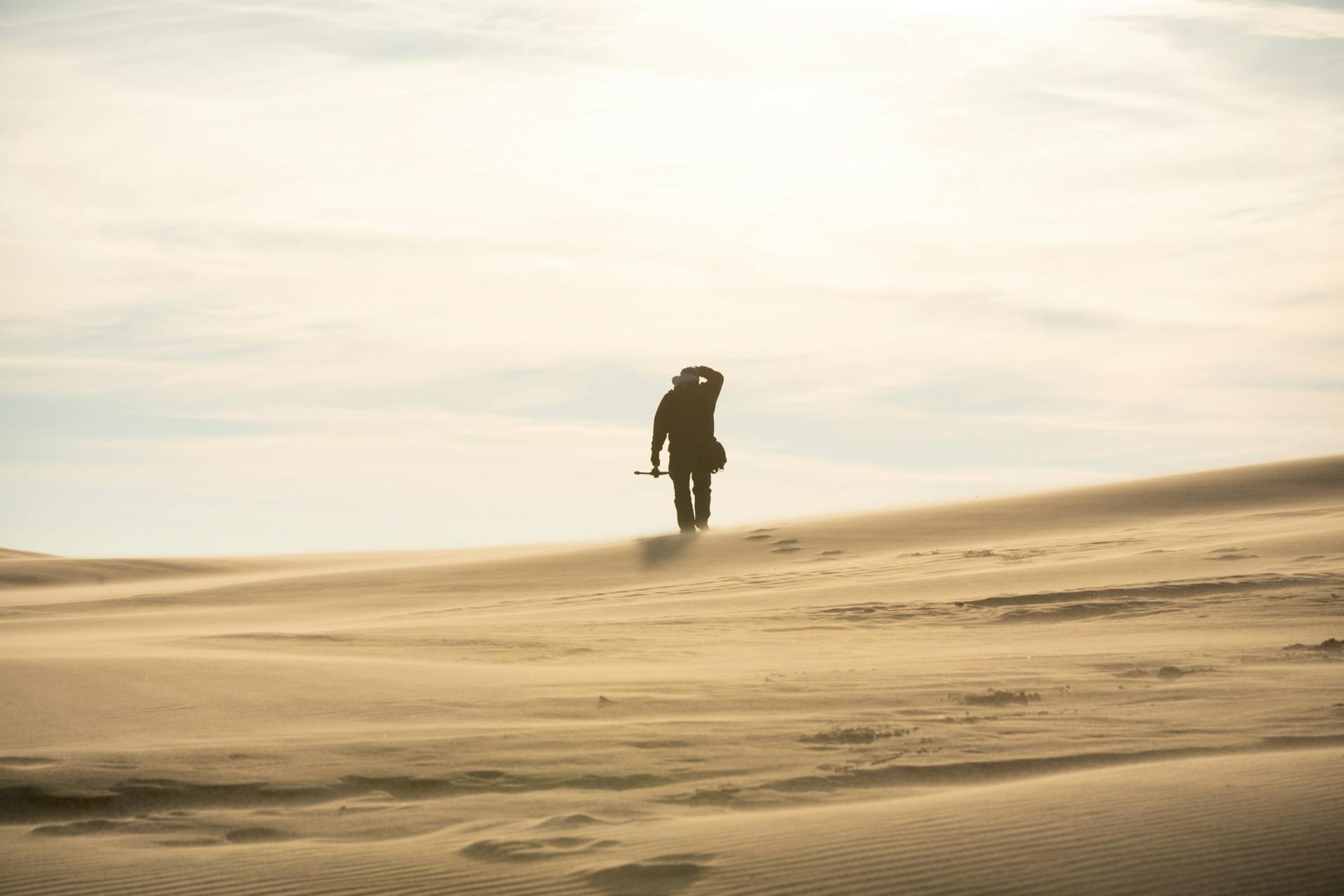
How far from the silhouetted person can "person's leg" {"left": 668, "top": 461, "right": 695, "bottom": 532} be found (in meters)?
0.02

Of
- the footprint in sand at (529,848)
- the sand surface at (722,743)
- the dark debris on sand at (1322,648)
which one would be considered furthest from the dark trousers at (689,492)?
the footprint in sand at (529,848)

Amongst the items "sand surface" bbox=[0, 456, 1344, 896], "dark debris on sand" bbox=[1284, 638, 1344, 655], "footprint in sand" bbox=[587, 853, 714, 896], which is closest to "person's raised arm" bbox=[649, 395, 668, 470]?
"sand surface" bbox=[0, 456, 1344, 896]

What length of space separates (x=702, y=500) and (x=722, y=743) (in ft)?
34.9

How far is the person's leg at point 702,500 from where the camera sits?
15.1m

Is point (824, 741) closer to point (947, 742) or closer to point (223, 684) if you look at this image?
point (947, 742)

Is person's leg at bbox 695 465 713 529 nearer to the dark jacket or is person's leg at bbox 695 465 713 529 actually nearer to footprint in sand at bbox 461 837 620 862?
the dark jacket

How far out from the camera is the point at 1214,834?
348 centimetres

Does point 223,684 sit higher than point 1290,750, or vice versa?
point 223,684

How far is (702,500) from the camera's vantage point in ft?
50.2

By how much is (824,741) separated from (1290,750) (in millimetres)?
1535

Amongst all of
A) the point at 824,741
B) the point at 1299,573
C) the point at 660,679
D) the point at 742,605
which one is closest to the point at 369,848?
the point at 824,741

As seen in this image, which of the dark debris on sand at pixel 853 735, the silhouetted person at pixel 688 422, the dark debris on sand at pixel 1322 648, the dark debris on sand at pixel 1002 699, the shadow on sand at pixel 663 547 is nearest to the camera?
the dark debris on sand at pixel 853 735

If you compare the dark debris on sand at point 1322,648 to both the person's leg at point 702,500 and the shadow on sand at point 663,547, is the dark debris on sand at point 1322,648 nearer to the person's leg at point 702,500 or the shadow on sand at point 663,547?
the shadow on sand at point 663,547

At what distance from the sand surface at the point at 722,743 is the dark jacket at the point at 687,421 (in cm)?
471
